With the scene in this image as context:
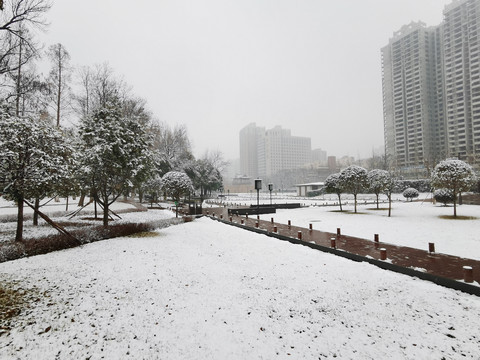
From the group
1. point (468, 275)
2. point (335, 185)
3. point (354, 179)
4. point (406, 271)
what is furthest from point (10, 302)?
point (335, 185)

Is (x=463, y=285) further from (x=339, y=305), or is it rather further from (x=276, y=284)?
(x=276, y=284)

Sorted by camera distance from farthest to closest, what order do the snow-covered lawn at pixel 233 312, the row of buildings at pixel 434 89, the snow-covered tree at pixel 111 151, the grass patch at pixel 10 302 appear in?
the row of buildings at pixel 434 89, the snow-covered tree at pixel 111 151, the grass patch at pixel 10 302, the snow-covered lawn at pixel 233 312

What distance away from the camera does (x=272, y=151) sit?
15175 cm

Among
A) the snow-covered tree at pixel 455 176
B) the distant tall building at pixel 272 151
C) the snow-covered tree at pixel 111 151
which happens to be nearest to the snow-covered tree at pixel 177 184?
the snow-covered tree at pixel 111 151

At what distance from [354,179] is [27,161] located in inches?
951

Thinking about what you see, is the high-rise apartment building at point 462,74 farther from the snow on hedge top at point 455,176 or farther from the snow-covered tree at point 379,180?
the snow on hedge top at point 455,176

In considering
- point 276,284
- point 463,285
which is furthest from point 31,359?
point 463,285

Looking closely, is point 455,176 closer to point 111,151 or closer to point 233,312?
point 233,312

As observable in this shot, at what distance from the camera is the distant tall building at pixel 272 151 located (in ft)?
502

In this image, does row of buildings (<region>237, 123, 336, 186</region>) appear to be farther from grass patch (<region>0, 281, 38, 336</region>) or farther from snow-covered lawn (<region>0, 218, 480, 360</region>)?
grass patch (<region>0, 281, 38, 336</region>)

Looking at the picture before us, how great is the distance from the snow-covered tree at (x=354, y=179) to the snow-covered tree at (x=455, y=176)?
577 cm

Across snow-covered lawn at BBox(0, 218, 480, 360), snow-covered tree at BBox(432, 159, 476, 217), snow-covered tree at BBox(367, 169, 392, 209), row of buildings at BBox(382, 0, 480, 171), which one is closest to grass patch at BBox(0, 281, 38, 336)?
snow-covered lawn at BBox(0, 218, 480, 360)

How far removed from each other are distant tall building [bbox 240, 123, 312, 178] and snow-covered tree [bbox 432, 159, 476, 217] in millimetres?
124044

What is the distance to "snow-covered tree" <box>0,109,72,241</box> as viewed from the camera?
8.98m
